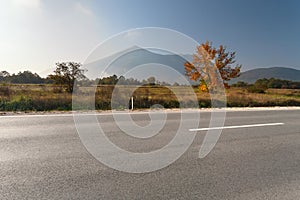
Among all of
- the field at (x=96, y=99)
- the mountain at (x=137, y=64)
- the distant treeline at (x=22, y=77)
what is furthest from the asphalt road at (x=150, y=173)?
the distant treeline at (x=22, y=77)

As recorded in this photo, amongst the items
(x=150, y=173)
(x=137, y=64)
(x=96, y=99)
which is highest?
(x=137, y=64)

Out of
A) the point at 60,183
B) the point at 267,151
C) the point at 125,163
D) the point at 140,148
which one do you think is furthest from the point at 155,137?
the point at 60,183

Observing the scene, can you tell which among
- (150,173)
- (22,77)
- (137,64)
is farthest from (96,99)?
(22,77)

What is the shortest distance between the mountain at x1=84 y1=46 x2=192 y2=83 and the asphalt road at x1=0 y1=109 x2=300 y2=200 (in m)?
1.72

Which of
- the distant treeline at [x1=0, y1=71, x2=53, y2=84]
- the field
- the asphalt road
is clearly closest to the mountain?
the asphalt road

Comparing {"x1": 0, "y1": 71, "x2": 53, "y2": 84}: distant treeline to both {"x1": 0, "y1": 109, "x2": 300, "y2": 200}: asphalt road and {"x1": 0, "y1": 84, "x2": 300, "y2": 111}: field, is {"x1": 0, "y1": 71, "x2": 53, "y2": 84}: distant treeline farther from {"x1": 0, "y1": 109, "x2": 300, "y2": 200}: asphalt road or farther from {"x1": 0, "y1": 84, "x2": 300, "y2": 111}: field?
{"x1": 0, "y1": 109, "x2": 300, "y2": 200}: asphalt road

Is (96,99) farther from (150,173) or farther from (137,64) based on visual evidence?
(150,173)

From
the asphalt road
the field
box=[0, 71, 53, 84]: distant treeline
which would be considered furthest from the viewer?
box=[0, 71, 53, 84]: distant treeline

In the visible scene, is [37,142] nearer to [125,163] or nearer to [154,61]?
[125,163]

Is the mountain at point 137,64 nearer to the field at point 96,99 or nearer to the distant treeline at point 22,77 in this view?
the field at point 96,99

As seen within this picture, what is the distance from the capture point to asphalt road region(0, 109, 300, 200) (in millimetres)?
2826

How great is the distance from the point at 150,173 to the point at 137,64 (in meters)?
2.63

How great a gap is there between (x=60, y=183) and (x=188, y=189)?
1793 millimetres

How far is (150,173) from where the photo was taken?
11.4ft
